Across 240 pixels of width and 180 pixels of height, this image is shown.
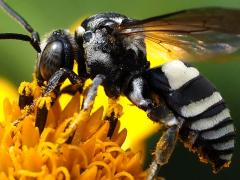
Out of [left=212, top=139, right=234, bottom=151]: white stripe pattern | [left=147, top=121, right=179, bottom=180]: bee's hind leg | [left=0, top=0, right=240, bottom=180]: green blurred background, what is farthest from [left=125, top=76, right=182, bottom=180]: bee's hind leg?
[left=0, top=0, right=240, bottom=180]: green blurred background

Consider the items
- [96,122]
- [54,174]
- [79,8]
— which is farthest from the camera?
[79,8]

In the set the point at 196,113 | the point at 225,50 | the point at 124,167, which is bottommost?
the point at 124,167

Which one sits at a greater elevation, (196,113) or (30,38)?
(30,38)

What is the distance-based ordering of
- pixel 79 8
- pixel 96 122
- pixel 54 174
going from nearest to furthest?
pixel 54 174 < pixel 96 122 < pixel 79 8

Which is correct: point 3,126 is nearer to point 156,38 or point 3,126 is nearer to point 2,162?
point 2,162

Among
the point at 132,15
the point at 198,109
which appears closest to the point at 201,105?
the point at 198,109

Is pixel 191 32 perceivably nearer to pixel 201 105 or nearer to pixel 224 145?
pixel 201 105

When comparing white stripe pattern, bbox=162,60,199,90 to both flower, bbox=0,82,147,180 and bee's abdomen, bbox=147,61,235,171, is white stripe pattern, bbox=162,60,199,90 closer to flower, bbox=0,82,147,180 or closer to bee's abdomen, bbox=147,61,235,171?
bee's abdomen, bbox=147,61,235,171

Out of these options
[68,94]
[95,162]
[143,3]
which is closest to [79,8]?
[143,3]
